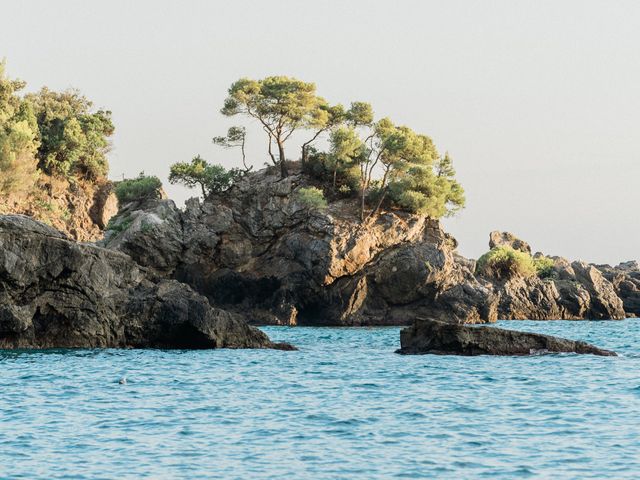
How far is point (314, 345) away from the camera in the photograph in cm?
4872

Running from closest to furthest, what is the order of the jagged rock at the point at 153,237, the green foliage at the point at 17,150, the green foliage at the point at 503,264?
the green foliage at the point at 17,150, the jagged rock at the point at 153,237, the green foliage at the point at 503,264

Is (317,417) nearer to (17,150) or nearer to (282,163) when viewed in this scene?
(17,150)

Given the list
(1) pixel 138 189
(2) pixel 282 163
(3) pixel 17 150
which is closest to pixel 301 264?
(2) pixel 282 163

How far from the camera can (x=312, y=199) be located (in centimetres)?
8338

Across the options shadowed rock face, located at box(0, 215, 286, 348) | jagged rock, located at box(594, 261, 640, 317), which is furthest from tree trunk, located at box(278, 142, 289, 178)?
shadowed rock face, located at box(0, 215, 286, 348)

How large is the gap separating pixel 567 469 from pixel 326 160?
7367cm

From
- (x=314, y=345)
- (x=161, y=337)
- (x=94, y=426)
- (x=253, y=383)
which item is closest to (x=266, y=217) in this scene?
(x=314, y=345)

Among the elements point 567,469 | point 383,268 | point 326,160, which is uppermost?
point 326,160

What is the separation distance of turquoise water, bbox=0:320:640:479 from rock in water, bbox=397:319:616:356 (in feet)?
3.52

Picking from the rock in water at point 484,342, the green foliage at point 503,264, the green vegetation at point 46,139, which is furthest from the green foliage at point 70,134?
the rock in water at point 484,342

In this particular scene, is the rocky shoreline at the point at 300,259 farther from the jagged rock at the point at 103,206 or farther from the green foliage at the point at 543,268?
the green foliage at the point at 543,268

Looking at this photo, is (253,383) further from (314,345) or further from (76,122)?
(76,122)

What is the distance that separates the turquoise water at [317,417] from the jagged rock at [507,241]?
73093 mm

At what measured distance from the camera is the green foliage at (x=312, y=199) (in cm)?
8331
